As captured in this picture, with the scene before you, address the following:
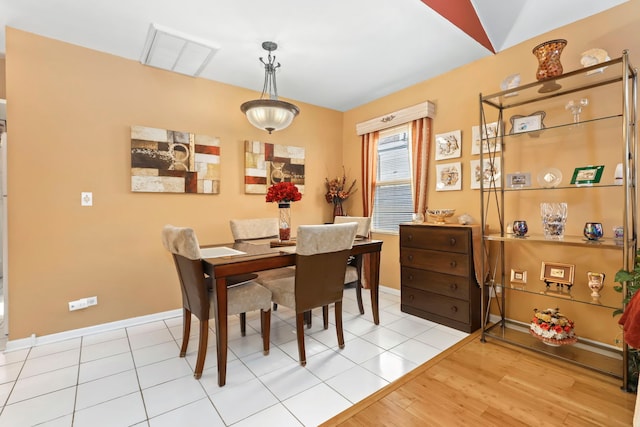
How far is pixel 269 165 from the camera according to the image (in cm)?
373

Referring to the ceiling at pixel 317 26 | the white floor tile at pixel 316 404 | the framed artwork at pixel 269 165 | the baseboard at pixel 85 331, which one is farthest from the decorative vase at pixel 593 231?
the baseboard at pixel 85 331

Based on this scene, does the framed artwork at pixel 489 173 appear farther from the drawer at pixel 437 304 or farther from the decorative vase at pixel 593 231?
the drawer at pixel 437 304

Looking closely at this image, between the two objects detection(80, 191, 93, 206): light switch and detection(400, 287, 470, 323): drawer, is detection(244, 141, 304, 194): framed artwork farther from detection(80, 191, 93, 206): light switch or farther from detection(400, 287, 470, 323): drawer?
detection(400, 287, 470, 323): drawer

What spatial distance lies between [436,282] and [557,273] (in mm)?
928

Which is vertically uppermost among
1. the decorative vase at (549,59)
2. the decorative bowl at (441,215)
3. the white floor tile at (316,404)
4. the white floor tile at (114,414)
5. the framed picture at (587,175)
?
the decorative vase at (549,59)

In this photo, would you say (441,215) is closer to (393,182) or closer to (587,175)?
(393,182)

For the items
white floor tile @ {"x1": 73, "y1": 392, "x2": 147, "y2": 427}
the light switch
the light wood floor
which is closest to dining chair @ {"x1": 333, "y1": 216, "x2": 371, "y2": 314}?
the light wood floor

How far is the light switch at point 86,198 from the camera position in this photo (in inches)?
105

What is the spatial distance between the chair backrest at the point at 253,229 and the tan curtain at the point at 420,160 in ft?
5.48

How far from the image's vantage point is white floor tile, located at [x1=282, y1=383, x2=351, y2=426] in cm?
160

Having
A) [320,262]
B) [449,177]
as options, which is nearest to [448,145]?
[449,177]

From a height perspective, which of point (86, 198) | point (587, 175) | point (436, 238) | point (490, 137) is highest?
point (490, 137)

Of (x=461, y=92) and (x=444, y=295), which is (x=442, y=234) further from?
(x=461, y=92)

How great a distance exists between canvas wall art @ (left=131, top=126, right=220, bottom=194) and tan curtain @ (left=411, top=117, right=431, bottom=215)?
2286 millimetres
